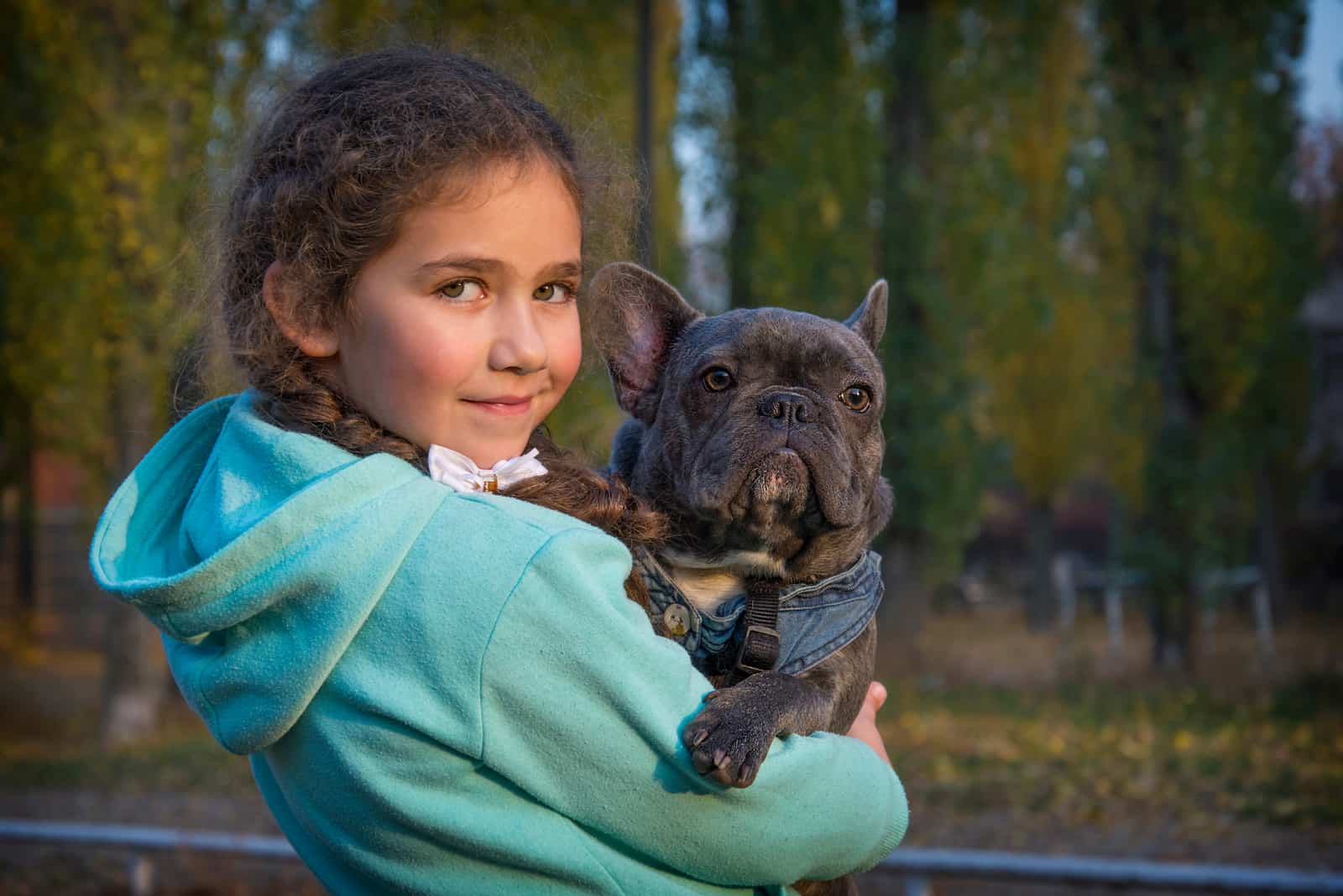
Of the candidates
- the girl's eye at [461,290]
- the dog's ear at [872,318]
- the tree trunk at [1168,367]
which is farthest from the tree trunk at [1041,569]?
the girl's eye at [461,290]

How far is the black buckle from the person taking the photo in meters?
2.25

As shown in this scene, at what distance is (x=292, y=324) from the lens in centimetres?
200

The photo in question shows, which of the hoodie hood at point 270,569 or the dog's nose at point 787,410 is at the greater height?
the dog's nose at point 787,410

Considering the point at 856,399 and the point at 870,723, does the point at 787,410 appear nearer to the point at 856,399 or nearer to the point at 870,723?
the point at 856,399

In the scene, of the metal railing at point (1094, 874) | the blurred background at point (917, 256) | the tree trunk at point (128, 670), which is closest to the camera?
the metal railing at point (1094, 874)

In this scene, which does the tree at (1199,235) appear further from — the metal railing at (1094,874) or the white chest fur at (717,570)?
the white chest fur at (717,570)

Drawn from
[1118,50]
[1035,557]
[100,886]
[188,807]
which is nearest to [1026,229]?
[1118,50]

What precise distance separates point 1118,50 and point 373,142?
12861 mm

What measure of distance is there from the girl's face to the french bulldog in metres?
0.51

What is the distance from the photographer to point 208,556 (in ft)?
5.54

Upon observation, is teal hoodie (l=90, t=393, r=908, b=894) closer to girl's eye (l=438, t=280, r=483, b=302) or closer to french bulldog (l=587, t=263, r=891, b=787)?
girl's eye (l=438, t=280, r=483, b=302)

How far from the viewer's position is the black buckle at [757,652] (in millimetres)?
2252

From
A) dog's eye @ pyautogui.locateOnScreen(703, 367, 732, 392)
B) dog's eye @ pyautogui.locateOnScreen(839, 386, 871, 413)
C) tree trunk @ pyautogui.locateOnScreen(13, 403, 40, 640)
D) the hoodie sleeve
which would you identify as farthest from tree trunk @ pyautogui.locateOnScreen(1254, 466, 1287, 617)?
the hoodie sleeve

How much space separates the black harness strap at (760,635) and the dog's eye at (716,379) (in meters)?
0.46
